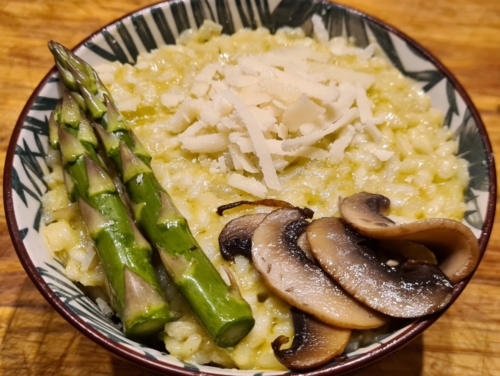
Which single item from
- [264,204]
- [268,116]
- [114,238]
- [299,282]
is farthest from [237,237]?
[268,116]

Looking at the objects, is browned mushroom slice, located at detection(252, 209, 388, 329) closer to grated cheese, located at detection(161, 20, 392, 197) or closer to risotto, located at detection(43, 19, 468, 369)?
risotto, located at detection(43, 19, 468, 369)

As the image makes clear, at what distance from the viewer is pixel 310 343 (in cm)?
156

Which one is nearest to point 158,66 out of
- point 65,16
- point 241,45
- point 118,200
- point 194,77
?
point 194,77

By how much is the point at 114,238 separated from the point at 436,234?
1.06m

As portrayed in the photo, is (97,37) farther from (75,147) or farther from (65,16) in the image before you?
(65,16)

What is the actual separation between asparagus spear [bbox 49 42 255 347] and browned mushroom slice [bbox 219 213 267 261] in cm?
9

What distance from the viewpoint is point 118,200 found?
70.5 inches

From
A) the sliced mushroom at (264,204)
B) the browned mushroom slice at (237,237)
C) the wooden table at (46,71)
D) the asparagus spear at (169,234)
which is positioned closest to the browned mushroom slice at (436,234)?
the sliced mushroom at (264,204)

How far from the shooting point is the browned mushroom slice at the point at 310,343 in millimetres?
1522

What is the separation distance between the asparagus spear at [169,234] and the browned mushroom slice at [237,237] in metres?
0.09

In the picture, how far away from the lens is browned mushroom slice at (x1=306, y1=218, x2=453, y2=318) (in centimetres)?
159

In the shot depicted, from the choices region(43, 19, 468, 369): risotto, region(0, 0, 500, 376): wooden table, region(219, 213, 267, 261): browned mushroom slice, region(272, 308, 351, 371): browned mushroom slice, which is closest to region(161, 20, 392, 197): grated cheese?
region(43, 19, 468, 369): risotto

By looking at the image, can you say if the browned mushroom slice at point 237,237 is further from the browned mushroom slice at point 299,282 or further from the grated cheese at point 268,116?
the grated cheese at point 268,116

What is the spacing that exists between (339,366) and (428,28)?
267 cm
